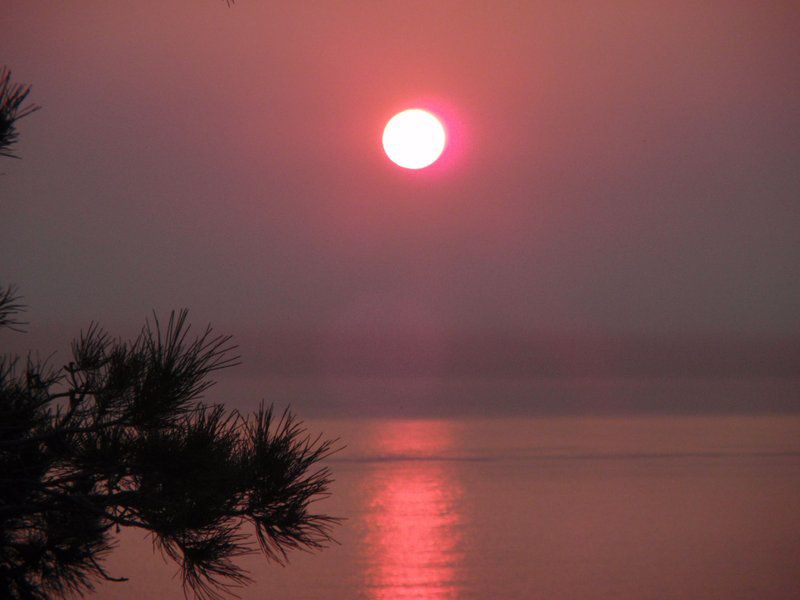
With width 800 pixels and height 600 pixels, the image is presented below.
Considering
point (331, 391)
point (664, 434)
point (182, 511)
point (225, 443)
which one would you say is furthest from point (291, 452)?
point (331, 391)

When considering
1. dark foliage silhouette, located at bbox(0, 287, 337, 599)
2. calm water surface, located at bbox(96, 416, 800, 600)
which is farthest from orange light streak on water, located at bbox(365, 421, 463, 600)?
dark foliage silhouette, located at bbox(0, 287, 337, 599)

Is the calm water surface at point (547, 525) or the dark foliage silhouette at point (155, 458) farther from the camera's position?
the calm water surface at point (547, 525)

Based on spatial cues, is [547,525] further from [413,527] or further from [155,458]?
[155,458]

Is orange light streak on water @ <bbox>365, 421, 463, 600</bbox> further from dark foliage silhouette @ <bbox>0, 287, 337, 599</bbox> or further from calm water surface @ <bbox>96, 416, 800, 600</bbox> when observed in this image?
dark foliage silhouette @ <bbox>0, 287, 337, 599</bbox>

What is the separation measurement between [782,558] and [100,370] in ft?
15.6

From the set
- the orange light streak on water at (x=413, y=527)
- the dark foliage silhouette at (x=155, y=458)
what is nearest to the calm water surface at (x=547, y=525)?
the orange light streak on water at (x=413, y=527)

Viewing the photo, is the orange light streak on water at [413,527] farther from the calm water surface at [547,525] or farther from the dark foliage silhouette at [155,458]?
the dark foliage silhouette at [155,458]

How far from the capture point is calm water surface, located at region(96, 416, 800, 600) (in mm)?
4684

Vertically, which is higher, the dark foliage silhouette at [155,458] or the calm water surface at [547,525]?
the calm water surface at [547,525]

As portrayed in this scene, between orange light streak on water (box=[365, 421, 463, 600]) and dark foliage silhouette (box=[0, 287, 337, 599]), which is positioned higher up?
orange light streak on water (box=[365, 421, 463, 600])

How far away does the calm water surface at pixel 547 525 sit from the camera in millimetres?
4684

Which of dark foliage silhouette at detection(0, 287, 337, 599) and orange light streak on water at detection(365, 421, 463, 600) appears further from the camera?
orange light streak on water at detection(365, 421, 463, 600)

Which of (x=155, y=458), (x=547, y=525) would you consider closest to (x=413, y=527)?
(x=547, y=525)

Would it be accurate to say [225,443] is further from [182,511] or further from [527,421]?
[527,421]
